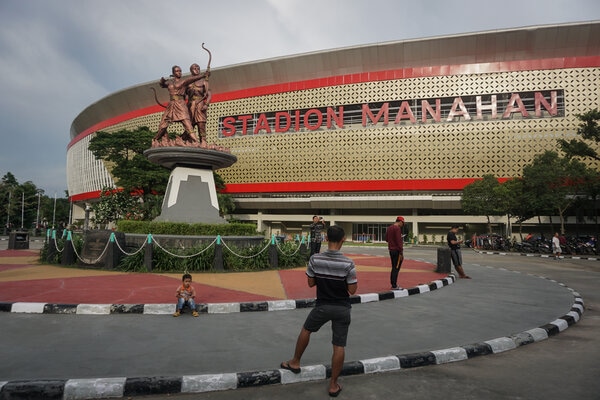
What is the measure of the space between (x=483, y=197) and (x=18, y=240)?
114ft

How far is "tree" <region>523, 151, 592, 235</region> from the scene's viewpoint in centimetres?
2756

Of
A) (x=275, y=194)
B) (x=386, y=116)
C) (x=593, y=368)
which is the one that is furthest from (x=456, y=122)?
(x=593, y=368)

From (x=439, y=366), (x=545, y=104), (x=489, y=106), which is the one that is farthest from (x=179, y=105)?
(x=545, y=104)

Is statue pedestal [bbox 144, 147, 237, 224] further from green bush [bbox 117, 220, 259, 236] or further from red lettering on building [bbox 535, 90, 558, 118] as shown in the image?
red lettering on building [bbox 535, 90, 558, 118]

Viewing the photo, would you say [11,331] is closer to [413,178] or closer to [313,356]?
[313,356]

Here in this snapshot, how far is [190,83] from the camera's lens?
1666 cm

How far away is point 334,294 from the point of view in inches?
137

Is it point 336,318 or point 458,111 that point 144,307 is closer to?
point 336,318

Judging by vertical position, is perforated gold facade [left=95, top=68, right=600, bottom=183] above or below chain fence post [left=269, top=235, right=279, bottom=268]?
above

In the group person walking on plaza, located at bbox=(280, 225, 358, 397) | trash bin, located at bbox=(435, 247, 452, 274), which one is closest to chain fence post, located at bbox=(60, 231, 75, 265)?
person walking on plaza, located at bbox=(280, 225, 358, 397)

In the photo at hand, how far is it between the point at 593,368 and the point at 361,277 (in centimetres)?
700

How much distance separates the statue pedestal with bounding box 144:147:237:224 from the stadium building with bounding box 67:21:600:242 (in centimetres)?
2707

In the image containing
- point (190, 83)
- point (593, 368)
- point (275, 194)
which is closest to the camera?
point (593, 368)

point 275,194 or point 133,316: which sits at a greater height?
point 275,194
